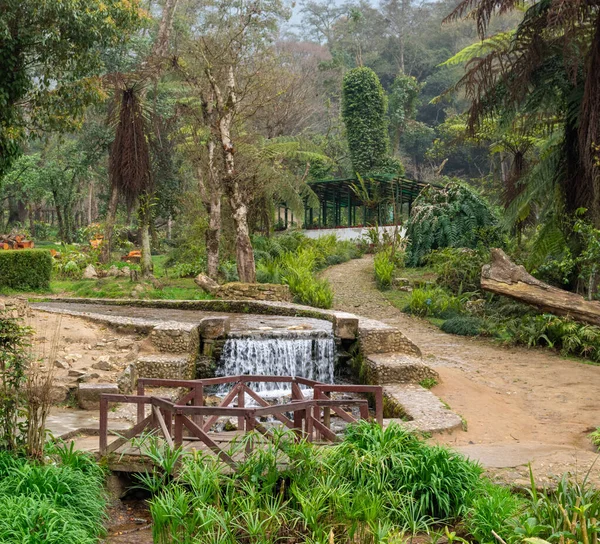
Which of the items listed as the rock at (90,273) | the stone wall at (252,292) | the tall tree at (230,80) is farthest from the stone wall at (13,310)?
the rock at (90,273)

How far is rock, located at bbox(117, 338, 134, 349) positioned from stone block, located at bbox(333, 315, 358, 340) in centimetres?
297

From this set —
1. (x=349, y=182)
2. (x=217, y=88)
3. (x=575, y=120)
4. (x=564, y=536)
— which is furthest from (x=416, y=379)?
(x=349, y=182)

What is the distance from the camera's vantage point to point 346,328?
1031cm

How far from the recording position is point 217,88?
591 inches

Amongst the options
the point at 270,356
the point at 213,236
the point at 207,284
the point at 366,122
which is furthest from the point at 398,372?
the point at 366,122

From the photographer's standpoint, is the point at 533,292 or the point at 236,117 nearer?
the point at 533,292

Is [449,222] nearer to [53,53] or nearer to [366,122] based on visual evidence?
[53,53]

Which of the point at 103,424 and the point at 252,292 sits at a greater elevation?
the point at 252,292

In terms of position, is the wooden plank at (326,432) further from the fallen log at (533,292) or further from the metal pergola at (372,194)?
the metal pergola at (372,194)

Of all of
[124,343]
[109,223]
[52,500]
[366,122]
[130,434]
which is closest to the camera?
[52,500]

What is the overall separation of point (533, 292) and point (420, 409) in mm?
5065

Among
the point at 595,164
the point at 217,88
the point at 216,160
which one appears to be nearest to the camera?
the point at 595,164

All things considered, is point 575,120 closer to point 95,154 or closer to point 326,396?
point 326,396

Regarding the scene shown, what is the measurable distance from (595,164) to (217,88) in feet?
25.8
